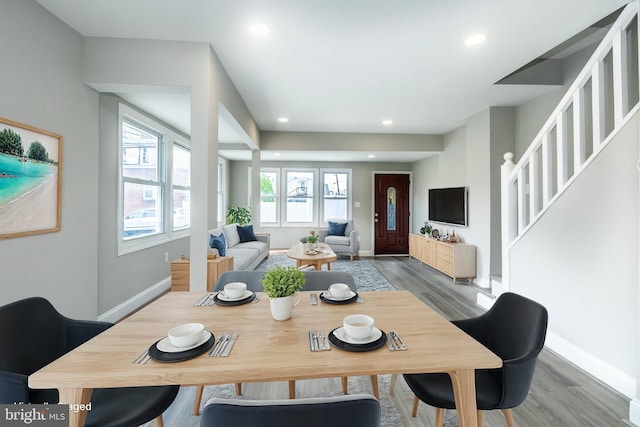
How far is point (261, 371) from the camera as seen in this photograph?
0.90m

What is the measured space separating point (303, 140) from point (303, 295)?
4359 mm

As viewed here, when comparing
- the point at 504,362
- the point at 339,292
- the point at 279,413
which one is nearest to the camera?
the point at 279,413

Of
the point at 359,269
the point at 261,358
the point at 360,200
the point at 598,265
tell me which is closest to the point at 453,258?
the point at 359,269

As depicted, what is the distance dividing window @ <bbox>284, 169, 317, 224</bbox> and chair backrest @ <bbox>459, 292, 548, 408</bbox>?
5.97m

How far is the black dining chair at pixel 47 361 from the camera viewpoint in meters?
1.06

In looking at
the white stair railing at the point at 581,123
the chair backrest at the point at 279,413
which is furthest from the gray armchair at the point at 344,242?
the chair backrest at the point at 279,413

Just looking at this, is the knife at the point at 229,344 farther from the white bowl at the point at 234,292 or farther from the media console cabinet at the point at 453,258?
the media console cabinet at the point at 453,258

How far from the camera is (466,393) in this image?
1.00 meters

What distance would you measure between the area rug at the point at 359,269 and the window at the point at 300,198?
120 cm

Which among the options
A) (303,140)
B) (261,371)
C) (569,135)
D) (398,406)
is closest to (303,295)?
(261,371)

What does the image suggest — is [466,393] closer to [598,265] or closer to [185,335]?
[185,335]

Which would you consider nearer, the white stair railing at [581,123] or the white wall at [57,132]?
the white wall at [57,132]

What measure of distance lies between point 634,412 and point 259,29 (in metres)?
3.51

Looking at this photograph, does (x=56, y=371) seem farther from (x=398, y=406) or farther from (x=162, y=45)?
(x=162, y=45)
